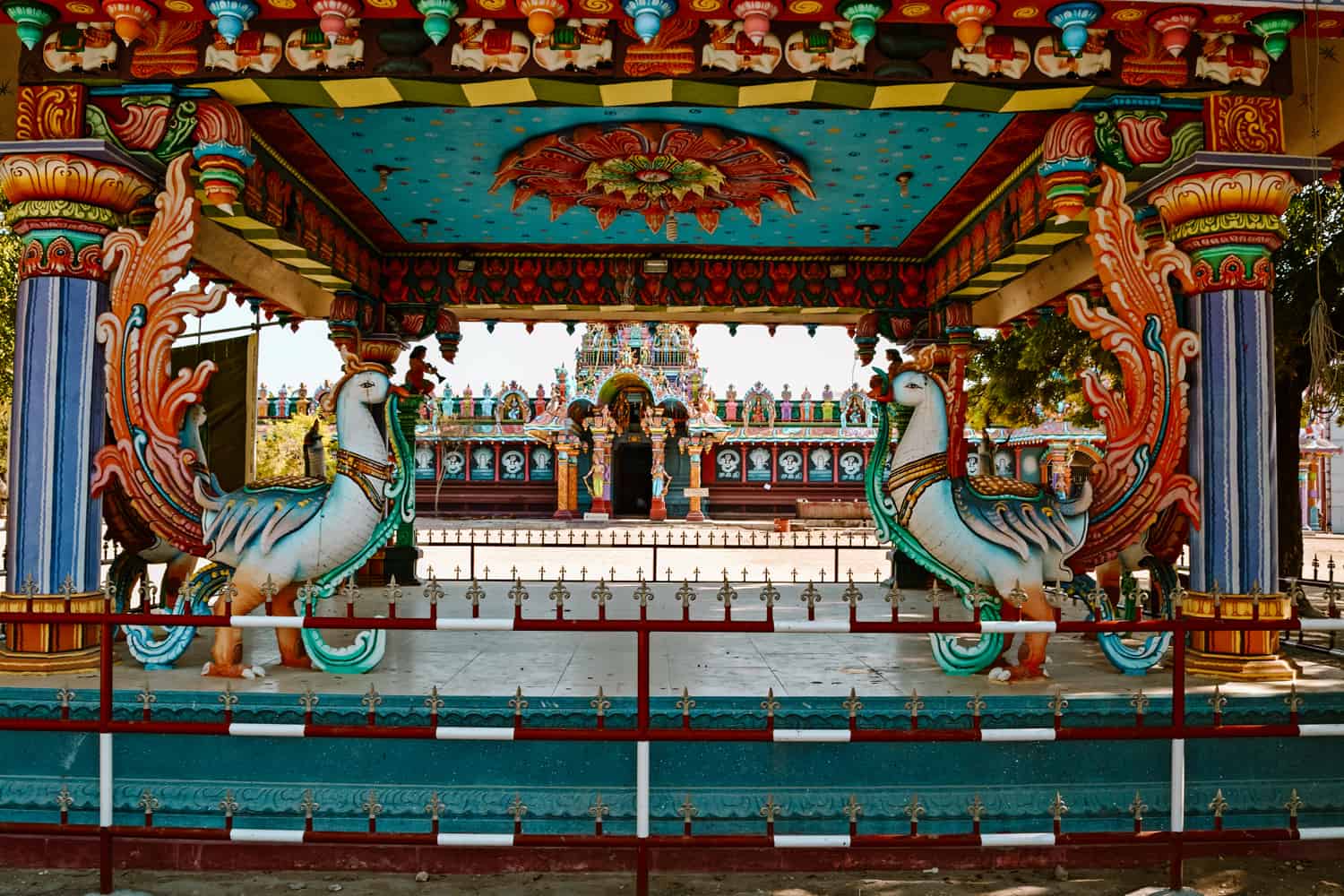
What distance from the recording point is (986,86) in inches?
220

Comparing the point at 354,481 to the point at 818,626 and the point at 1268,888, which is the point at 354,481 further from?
the point at 1268,888

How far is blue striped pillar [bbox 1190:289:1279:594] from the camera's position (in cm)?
571

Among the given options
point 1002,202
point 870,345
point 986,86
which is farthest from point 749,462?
point 986,86

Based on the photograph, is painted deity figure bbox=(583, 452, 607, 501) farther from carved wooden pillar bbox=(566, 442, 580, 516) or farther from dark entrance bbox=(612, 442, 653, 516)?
dark entrance bbox=(612, 442, 653, 516)

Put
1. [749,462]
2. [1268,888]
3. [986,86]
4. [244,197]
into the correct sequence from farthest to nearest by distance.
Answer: [749,462] → [244,197] → [986,86] → [1268,888]

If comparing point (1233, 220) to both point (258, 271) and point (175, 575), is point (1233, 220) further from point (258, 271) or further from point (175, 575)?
point (258, 271)

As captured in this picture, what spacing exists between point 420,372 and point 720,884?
7.27m

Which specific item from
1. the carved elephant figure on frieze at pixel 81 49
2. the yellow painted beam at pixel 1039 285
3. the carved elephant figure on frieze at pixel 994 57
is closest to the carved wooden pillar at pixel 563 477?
the yellow painted beam at pixel 1039 285

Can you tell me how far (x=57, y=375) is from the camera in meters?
5.59

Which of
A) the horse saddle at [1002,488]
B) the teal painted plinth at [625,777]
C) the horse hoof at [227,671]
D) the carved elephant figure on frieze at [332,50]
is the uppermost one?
the carved elephant figure on frieze at [332,50]

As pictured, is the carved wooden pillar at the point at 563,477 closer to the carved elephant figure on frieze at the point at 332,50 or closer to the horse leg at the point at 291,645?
the horse leg at the point at 291,645

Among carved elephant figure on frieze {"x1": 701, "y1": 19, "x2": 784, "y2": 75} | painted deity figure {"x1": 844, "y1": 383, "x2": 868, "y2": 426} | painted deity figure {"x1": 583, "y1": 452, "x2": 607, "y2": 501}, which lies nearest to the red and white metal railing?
carved elephant figure on frieze {"x1": 701, "y1": 19, "x2": 784, "y2": 75}

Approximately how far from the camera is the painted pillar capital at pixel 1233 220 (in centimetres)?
566

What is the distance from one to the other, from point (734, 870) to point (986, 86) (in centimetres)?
445
